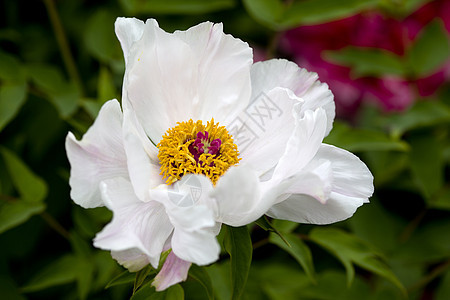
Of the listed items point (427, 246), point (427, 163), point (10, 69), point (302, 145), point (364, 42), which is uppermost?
point (302, 145)

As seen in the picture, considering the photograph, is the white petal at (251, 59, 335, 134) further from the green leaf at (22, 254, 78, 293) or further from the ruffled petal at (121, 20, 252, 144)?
the green leaf at (22, 254, 78, 293)

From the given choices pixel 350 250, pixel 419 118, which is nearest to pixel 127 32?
pixel 350 250

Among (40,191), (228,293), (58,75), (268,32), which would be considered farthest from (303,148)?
(268,32)

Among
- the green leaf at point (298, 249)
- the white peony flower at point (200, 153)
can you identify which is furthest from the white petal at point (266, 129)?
the green leaf at point (298, 249)

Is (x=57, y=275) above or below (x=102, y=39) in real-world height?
below

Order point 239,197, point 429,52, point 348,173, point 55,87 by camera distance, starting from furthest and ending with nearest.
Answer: point 429,52
point 55,87
point 348,173
point 239,197

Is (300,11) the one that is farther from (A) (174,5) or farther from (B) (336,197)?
(B) (336,197)

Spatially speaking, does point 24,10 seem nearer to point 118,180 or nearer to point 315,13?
point 315,13
